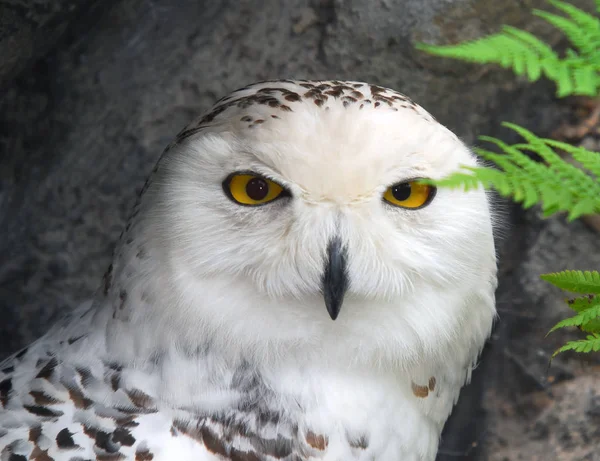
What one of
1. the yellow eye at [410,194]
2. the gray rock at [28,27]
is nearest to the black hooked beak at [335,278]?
the yellow eye at [410,194]

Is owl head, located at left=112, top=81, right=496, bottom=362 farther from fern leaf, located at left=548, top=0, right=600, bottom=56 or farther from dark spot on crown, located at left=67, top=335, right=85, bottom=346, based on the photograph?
fern leaf, located at left=548, top=0, right=600, bottom=56

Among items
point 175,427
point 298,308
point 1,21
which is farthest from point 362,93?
point 1,21

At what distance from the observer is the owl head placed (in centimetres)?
142

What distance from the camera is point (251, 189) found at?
145 cm

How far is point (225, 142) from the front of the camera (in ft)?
4.81

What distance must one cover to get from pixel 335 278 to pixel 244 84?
1217 millimetres

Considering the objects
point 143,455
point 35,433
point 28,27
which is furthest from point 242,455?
point 28,27

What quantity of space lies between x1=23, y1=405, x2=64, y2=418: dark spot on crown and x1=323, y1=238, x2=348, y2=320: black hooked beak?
610 mm

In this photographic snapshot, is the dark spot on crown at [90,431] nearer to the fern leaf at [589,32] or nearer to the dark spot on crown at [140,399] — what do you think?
the dark spot on crown at [140,399]

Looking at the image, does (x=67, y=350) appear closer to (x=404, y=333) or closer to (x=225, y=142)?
(x=225, y=142)

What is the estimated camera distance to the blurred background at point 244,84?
2373 mm

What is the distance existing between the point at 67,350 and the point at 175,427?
354 mm

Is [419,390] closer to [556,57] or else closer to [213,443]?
[213,443]

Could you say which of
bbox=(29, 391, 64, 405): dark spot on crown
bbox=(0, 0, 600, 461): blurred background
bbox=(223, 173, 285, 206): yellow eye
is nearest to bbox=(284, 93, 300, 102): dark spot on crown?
bbox=(223, 173, 285, 206): yellow eye
